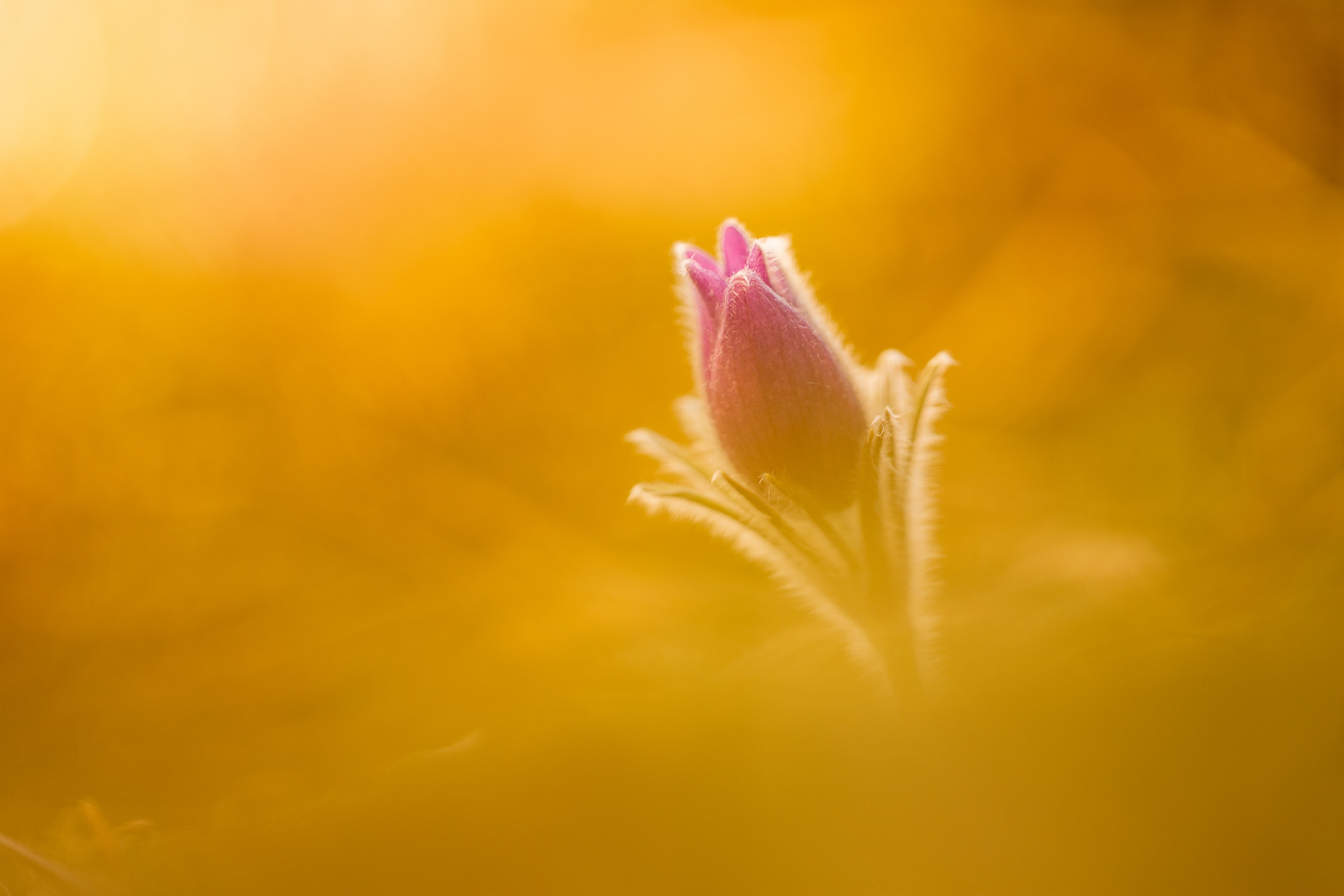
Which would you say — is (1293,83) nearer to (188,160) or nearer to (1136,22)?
(1136,22)

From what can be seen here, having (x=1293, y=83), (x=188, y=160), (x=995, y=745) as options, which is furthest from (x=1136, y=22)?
(x=188, y=160)

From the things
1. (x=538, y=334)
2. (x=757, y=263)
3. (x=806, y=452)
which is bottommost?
(x=806, y=452)

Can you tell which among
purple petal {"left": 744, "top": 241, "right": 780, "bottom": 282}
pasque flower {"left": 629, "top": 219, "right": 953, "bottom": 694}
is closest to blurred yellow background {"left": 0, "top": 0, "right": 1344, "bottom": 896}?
pasque flower {"left": 629, "top": 219, "right": 953, "bottom": 694}

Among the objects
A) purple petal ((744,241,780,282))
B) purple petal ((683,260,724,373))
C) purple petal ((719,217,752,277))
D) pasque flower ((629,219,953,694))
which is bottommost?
pasque flower ((629,219,953,694))

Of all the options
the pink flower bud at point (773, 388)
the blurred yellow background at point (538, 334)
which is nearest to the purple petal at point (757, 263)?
the pink flower bud at point (773, 388)

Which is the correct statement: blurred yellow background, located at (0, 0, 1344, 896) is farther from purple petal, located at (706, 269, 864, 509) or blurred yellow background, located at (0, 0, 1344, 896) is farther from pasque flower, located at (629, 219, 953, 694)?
purple petal, located at (706, 269, 864, 509)

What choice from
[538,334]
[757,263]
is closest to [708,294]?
[757,263]

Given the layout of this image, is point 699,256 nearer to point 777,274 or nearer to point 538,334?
point 777,274
